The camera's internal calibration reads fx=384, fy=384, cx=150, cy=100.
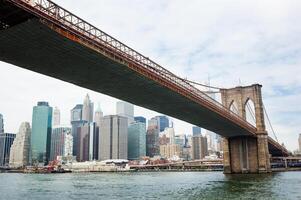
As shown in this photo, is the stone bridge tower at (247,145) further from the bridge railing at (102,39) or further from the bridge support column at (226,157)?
the bridge railing at (102,39)

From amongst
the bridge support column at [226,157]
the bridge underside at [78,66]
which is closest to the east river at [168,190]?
the bridge underside at [78,66]

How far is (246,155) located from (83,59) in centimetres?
5690

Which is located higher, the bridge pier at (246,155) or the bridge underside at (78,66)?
the bridge underside at (78,66)

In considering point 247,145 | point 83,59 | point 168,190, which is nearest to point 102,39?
point 83,59

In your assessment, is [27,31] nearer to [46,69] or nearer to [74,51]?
[74,51]

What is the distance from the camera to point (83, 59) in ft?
109

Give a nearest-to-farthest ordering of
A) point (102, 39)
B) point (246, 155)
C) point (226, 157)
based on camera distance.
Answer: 1. point (102, 39)
2. point (246, 155)
3. point (226, 157)

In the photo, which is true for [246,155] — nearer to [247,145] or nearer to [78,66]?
[247,145]

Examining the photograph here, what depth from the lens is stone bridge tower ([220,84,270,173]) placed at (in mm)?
77250

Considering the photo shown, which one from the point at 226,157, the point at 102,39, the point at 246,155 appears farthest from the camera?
the point at 226,157

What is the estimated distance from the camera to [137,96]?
4791 centimetres

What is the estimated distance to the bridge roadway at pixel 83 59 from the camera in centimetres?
2517

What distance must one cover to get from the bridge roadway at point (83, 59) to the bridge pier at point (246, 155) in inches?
1053

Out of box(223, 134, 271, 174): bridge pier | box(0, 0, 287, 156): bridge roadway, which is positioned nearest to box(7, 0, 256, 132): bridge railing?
box(0, 0, 287, 156): bridge roadway
